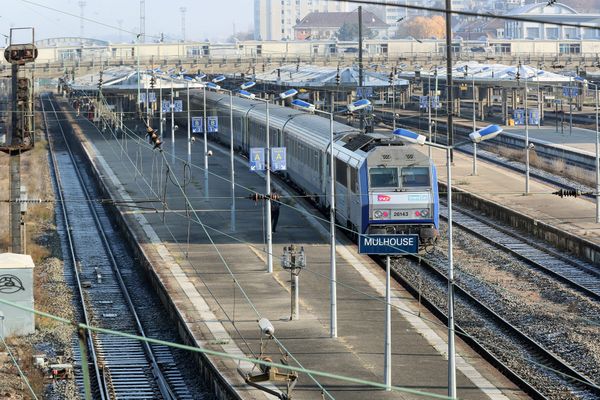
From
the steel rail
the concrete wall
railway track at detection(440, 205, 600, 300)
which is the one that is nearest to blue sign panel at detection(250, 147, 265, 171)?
the steel rail

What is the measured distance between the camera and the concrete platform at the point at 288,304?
22.0 m

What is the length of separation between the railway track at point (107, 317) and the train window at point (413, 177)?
729cm

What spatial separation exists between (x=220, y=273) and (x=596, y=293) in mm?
8907

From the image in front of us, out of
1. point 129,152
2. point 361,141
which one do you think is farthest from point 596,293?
point 129,152

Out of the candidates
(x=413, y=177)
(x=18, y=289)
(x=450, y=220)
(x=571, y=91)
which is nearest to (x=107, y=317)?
(x=18, y=289)

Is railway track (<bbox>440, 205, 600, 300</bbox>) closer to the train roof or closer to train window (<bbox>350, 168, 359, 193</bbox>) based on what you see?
the train roof

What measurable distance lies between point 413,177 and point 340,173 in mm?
3918

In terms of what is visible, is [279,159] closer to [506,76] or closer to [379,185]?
[379,185]

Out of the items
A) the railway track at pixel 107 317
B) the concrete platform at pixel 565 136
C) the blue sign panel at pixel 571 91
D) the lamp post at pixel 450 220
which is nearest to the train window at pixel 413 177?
the lamp post at pixel 450 220

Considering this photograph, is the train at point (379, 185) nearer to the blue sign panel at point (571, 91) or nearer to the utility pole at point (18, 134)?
the utility pole at point (18, 134)

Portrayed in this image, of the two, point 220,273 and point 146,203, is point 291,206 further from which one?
point 220,273

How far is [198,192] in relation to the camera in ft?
159

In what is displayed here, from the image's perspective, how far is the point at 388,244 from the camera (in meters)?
21.9

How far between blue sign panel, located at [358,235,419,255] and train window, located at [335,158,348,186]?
11933 millimetres
